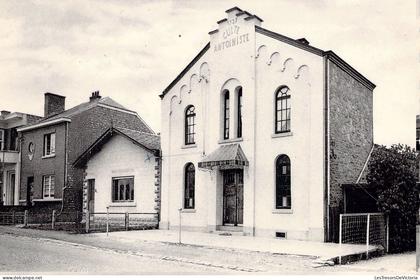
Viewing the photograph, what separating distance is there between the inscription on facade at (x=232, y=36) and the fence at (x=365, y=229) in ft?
27.2

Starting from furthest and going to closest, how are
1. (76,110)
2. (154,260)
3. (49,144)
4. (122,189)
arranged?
1. (76,110)
2. (49,144)
3. (122,189)
4. (154,260)

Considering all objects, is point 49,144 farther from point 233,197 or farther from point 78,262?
point 78,262

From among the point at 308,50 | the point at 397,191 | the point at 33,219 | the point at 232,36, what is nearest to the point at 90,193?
the point at 33,219

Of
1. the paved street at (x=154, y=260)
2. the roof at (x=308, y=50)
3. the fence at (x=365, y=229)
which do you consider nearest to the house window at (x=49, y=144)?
the roof at (x=308, y=50)

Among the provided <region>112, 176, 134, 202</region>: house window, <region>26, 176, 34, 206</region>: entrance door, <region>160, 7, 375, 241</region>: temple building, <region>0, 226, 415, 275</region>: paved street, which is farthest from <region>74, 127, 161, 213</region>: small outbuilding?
<region>26, 176, 34, 206</region>: entrance door

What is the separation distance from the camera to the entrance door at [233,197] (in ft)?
65.9

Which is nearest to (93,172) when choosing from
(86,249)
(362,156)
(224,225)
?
(224,225)

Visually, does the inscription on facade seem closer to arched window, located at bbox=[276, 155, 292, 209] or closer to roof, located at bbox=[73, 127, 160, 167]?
arched window, located at bbox=[276, 155, 292, 209]

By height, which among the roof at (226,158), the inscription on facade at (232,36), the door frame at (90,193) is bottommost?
the door frame at (90,193)

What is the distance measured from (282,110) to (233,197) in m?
4.10

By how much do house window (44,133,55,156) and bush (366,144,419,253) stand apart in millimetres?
21038

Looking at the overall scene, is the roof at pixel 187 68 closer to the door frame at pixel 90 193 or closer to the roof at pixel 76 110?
the door frame at pixel 90 193

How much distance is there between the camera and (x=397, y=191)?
15984mm

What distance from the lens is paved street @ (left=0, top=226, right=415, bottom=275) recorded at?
1114 centimetres
